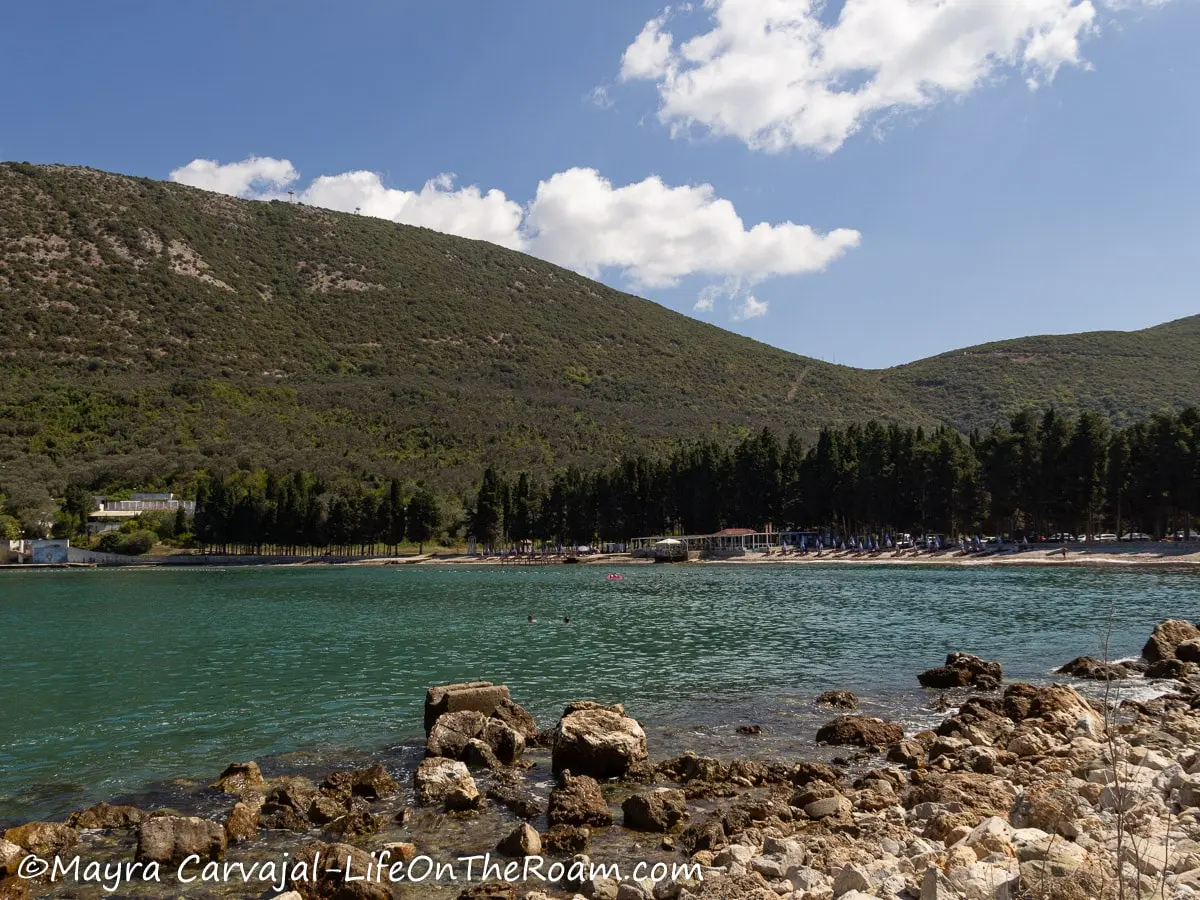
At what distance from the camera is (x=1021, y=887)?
8422mm

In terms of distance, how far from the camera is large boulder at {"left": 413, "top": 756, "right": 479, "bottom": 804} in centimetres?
1500

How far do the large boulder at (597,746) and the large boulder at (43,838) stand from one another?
322 inches

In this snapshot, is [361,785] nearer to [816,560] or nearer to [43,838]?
[43,838]

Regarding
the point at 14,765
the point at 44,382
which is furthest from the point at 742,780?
the point at 44,382

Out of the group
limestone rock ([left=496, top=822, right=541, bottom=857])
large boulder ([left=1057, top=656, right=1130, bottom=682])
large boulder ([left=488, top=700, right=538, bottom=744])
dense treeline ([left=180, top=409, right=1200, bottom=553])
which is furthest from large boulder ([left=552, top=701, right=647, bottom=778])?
dense treeline ([left=180, top=409, right=1200, bottom=553])

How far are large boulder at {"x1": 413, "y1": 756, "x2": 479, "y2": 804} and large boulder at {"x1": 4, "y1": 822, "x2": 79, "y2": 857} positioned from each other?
17.5ft

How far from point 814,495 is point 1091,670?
85.4m

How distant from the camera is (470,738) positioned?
18.3 m

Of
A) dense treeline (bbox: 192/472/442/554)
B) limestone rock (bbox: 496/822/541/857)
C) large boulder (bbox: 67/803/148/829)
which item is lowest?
large boulder (bbox: 67/803/148/829)

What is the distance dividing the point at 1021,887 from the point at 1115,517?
103 meters

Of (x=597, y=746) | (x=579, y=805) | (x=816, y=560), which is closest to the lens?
(x=579, y=805)

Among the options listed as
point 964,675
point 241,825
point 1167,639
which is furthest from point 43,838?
point 1167,639

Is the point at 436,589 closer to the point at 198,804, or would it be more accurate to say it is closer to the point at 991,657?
the point at 991,657

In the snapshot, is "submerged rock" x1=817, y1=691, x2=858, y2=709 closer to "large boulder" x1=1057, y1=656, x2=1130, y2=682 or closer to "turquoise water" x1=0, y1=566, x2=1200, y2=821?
"turquoise water" x1=0, y1=566, x2=1200, y2=821
